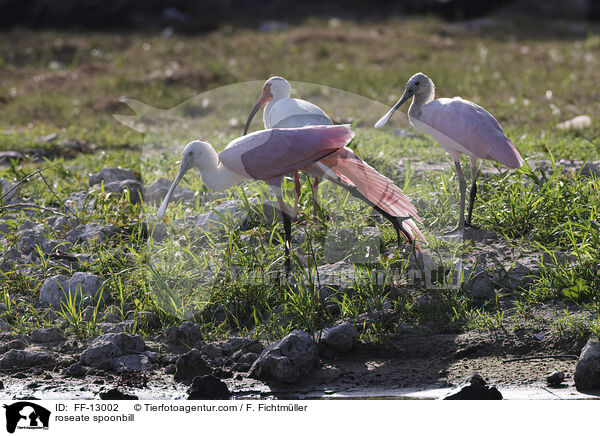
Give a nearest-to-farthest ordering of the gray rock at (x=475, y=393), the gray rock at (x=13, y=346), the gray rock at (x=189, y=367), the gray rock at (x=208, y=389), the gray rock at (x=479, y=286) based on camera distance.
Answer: the gray rock at (x=475, y=393) < the gray rock at (x=208, y=389) < the gray rock at (x=189, y=367) < the gray rock at (x=13, y=346) < the gray rock at (x=479, y=286)

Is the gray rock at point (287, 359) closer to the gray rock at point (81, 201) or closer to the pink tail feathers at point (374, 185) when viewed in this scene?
the pink tail feathers at point (374, 185)

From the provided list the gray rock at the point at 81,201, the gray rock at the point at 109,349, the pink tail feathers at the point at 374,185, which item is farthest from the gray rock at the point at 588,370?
the gray rock at the point at 81,201

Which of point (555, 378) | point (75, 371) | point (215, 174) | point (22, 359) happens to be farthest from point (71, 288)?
point (555, 378)

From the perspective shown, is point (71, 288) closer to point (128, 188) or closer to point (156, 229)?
point (156, 229)

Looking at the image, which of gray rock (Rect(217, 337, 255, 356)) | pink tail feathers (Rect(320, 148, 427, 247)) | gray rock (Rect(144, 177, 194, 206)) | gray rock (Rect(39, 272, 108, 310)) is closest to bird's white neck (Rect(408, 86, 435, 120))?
pink tail feathers (Rect(320, 148, 427, 247))

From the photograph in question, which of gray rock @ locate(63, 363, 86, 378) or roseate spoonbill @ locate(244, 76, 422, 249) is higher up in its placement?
roseate spoonbill @ locate(244, 76, 422, 249)

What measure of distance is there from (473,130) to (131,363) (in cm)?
227

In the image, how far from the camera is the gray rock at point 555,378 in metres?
3.22

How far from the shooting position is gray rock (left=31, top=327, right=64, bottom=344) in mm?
3768

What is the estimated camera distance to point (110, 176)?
5492 mm

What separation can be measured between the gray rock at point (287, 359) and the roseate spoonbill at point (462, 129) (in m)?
1.52

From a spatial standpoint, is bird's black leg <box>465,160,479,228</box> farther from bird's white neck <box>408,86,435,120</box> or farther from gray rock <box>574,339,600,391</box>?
gray rock <box>574,339,600,391</box>

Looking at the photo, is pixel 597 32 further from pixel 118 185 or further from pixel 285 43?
pixel 118 185

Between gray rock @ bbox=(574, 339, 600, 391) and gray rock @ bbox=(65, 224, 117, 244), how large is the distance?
2.71 meters
